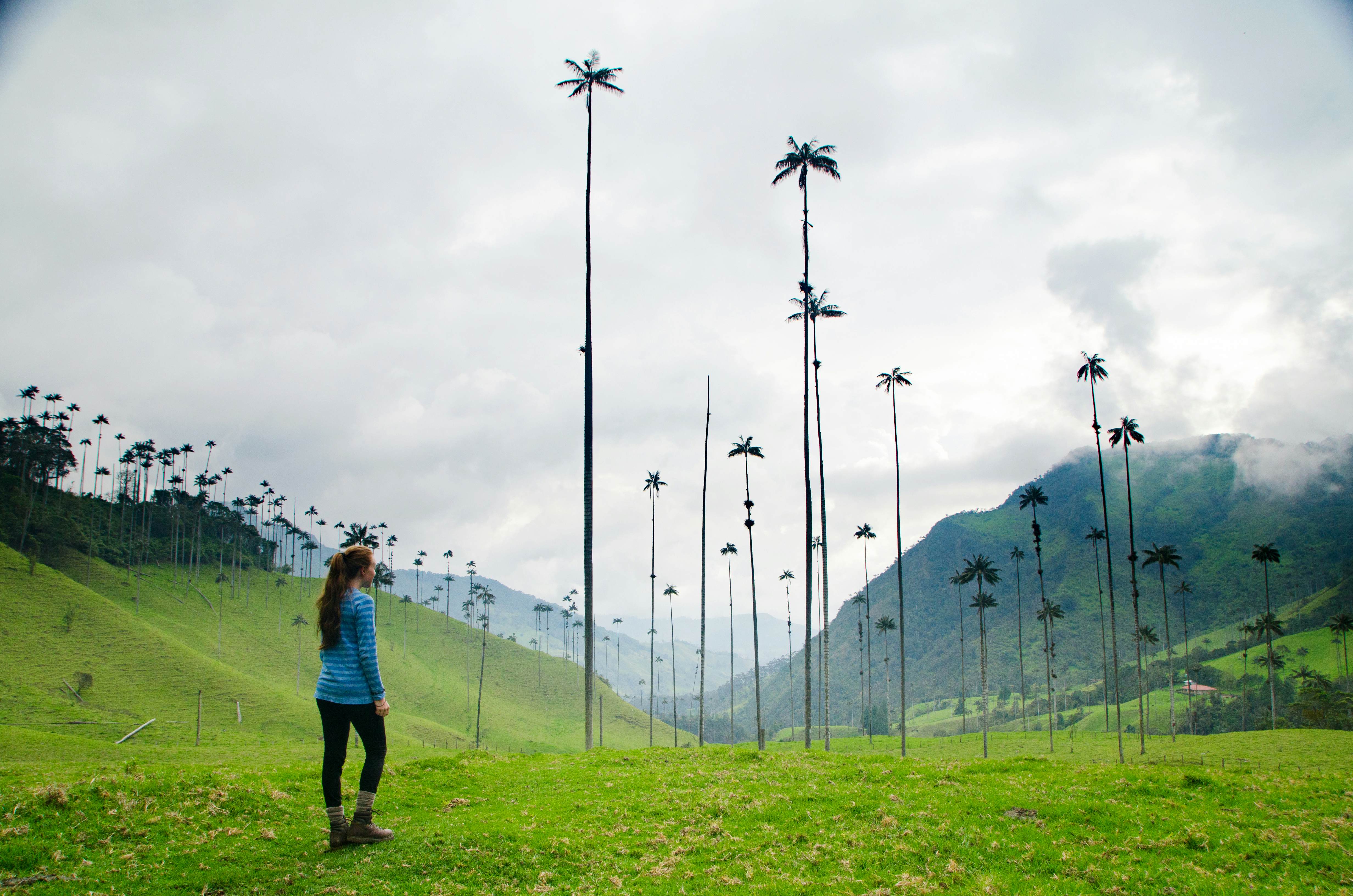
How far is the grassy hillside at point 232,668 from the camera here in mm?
80500

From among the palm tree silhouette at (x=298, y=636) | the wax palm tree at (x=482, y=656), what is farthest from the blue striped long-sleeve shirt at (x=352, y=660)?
the palm tree silhouette at (x=298, y=636)

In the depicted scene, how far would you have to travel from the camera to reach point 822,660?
49.4 m

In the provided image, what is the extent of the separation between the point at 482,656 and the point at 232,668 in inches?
2734

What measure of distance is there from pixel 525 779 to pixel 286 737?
83.4 meters

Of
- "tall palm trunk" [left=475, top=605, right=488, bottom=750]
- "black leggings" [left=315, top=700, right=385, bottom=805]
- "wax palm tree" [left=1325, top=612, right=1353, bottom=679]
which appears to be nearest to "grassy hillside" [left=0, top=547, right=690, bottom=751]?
"tall palm trunk" [left=475, top=605, right=488, bottom=750]

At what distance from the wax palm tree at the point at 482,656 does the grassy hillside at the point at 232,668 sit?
129 centimetres

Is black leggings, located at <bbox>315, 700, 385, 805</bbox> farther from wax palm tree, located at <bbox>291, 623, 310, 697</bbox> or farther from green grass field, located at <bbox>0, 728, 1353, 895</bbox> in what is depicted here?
wax palm tree, located at <bbox>291, 623, 310, 697</bbox>

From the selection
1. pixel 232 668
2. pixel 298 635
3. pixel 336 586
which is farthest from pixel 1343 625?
pixel 298 635

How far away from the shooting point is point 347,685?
8766 millimetres

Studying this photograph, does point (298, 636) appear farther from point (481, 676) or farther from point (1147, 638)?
point (1147, 638)

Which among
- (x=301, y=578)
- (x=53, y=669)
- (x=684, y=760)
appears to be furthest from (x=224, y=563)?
(x=684, y=760)

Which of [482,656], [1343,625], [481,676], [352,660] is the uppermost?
[352,660]

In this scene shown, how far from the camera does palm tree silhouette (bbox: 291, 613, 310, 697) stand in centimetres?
11562

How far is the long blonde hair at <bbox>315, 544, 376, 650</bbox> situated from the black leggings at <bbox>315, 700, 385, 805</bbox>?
859 millimetres
